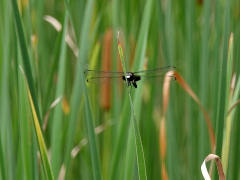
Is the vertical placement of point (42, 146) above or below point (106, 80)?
below

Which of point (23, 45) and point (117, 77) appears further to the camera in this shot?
point (117, 77)

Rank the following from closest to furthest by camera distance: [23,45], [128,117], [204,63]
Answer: [23,45], [128,117], [204,63]

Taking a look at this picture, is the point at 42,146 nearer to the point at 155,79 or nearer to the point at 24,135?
the point at 24,135

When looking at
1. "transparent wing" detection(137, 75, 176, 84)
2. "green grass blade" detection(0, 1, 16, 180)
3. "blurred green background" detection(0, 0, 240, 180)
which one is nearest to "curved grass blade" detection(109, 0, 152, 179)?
"blurred green background" detection(0, 0, 240, 180)

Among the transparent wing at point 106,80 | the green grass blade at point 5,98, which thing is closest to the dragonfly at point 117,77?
the transparent wing at point 106,80

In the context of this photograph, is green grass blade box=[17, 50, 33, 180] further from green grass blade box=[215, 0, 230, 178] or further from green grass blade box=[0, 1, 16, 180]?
green grass blade box=[215, 0, 230, 178]

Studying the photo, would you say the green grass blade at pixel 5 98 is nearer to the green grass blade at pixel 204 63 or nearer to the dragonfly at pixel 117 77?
the dragonfly at pixel 117 77

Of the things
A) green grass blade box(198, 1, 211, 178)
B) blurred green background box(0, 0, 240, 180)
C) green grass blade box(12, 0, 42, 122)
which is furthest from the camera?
green grass blade box(198, 1, 211, 178)

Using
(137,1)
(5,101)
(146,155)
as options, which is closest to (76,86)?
(5,101)

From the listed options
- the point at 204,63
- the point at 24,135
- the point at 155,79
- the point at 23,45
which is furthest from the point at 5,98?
the point at 204,63
